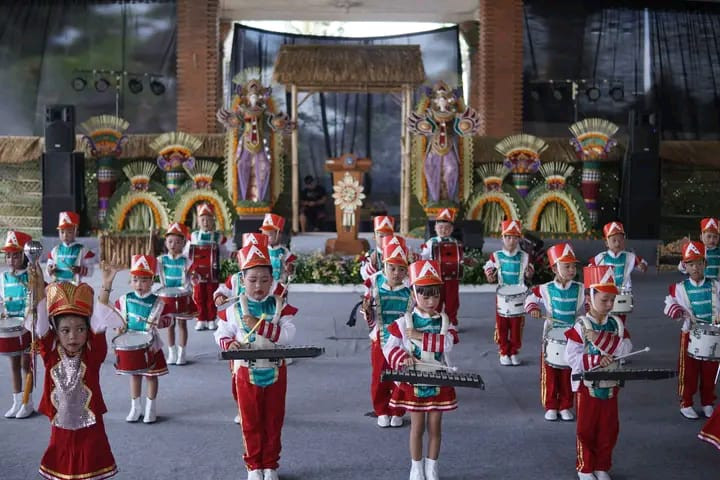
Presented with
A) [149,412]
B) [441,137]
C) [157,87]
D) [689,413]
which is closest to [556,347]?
[689,413]

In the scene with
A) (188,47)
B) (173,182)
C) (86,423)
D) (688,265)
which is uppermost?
(188,47)

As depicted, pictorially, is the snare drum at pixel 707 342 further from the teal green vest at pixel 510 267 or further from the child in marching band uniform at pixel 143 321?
the child in marching band uniform at pixel 143 321

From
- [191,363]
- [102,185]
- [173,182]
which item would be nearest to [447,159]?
[173,182]

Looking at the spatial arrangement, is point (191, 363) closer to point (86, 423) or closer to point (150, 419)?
point (150, 419)

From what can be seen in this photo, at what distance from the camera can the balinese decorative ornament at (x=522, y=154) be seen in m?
14.5

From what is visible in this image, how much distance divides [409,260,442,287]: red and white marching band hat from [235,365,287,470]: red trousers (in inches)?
37.1

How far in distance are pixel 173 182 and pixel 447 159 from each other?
14.9 ft

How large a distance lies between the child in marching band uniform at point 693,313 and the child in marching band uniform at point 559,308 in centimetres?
71

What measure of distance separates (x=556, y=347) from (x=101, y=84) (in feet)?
45.9

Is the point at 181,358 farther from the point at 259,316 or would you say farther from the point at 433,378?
the point at 433,378

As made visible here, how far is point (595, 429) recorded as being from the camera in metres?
5.09

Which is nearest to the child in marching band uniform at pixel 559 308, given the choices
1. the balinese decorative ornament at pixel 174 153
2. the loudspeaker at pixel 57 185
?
the balinese decorative ornament at pixel 174 153

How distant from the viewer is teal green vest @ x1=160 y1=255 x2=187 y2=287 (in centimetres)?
796

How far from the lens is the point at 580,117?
725 inches
